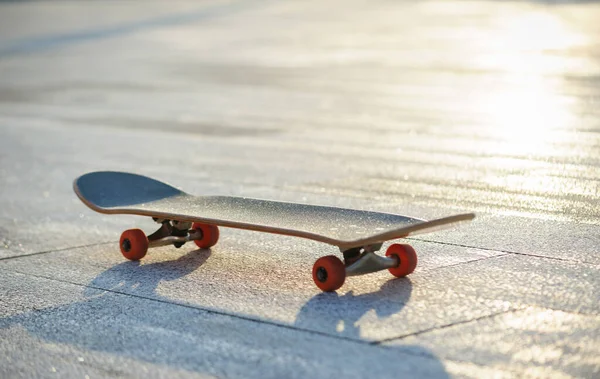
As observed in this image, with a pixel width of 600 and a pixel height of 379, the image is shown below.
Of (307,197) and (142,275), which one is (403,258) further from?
(307,197)

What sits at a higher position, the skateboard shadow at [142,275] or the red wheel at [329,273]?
the red wheel at [329,273]

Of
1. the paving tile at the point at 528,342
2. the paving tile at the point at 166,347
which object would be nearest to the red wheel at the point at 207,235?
the paving tile at the point at 166,347

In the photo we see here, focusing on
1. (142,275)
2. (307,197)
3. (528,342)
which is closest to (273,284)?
(142,275)

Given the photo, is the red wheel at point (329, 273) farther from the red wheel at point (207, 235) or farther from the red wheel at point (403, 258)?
the red wheel at point (207, 235)

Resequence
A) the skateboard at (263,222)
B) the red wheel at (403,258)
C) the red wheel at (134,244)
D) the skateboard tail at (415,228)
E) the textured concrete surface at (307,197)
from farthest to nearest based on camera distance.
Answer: the red wheel at (134,244) < the red wheel at (403,258) < the skateboard at (263,222) < the skateboard tail at (415,228) < the textured concrete surface at (307,197)

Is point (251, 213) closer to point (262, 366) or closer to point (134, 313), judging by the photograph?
point (134, 313)

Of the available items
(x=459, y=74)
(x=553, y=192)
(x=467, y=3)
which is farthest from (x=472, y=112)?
(x=467, y=3)

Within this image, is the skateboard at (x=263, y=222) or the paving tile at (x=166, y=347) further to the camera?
the skateboard at (x=263, y=222)
